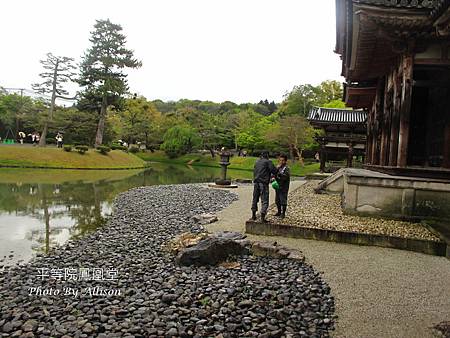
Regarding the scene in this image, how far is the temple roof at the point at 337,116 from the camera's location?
22.8 m

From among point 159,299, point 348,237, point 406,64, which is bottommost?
Result: point 159,299

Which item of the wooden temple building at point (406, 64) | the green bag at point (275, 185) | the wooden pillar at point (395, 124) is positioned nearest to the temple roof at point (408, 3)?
the wooden temple building at point (406, 64)

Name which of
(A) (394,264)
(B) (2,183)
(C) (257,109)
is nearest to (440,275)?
(A) (394,264)

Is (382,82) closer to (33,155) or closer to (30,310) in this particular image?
(30,310)

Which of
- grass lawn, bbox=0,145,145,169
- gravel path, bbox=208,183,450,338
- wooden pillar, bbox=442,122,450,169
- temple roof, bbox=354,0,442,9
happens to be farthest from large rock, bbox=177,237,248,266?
grass lawn, bbox=0,145,145,169

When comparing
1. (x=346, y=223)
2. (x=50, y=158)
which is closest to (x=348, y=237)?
(x=346, y=223)

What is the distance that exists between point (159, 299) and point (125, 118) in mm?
52898

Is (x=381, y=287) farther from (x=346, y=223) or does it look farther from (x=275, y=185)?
(x=275, y=185)

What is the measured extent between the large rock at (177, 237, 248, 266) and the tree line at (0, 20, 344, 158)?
1229 inches

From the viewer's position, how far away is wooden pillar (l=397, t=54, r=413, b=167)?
25.4 ft

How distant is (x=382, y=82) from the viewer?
12.0 meters

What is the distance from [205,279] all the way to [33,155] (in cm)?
3062

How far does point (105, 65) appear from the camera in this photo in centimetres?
3569

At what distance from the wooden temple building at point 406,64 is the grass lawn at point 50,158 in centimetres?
2675
